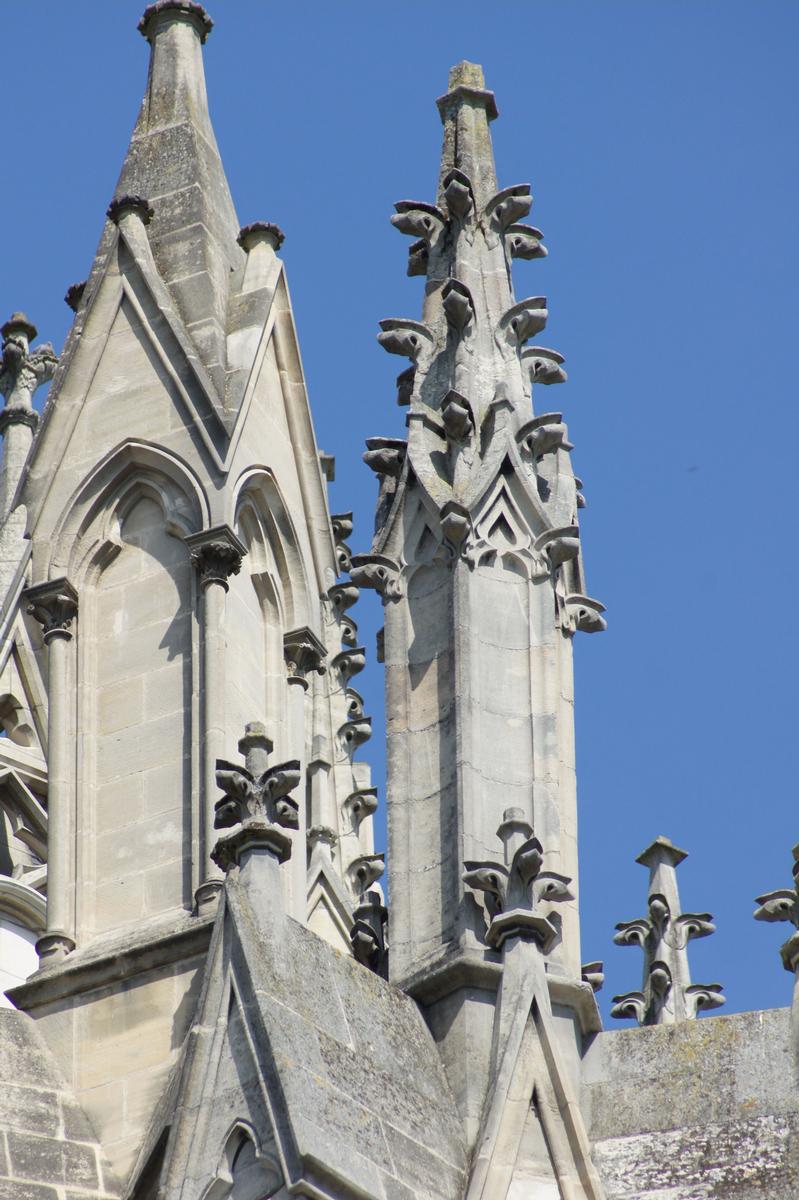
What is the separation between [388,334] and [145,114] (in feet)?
10.1

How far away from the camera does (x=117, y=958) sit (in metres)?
21.6

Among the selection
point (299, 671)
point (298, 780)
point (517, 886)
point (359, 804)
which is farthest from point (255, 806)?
point (359, 804)

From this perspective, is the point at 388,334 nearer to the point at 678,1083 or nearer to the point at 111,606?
the point at 111,606

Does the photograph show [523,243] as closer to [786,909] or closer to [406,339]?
[406,339]

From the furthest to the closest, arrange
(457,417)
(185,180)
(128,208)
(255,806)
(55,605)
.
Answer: (185,180) < (128,208) < (55,605) < (457,417) < (255,806)

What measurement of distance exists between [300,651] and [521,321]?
211 centimetres

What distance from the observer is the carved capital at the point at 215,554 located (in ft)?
75.5

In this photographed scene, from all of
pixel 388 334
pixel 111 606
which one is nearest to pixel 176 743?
pixel 111 606

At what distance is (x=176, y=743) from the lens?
22.5 metres

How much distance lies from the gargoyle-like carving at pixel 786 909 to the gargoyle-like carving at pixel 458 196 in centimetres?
486

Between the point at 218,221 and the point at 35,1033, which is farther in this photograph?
the point at 218,221

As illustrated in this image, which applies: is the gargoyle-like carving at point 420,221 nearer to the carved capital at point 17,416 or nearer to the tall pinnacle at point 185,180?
the tall pinnacle at point 185,180

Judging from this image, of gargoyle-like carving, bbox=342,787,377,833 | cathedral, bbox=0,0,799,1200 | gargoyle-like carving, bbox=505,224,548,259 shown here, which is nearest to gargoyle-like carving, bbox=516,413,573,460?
cathedral, bbox=0,0,799,1200

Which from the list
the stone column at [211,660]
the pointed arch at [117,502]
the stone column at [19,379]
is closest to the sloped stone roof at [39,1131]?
the stone column at [211,660]
